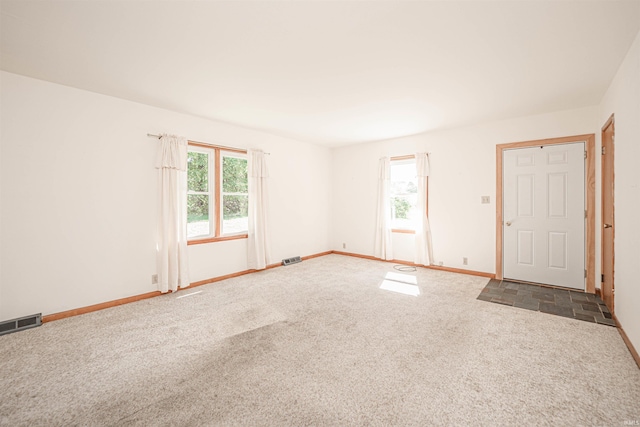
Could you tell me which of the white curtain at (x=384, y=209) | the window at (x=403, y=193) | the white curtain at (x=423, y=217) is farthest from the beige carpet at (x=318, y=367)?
the window at (x=403, y=193)

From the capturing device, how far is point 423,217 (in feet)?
17.0

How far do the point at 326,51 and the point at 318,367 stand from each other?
8.56 ft

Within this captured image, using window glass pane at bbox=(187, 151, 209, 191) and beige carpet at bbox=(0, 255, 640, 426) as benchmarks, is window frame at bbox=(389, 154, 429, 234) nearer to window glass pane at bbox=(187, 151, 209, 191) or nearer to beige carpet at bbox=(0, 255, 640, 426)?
beige carpet at bbox=(0, 255, 640, 426)

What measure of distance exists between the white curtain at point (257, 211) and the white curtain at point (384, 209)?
238 cm

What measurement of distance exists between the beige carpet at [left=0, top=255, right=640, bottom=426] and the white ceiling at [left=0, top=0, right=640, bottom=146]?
101 inches

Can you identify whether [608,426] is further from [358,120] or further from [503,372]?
[358,120]

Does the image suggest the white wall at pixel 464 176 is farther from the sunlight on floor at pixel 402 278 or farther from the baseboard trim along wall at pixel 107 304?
the baseboard trim along wall at pixel 107 304

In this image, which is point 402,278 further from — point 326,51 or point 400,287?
point 326,51

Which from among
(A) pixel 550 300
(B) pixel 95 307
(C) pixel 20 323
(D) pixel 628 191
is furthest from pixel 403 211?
(C) pixel 20 323

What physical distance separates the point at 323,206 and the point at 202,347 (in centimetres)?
451

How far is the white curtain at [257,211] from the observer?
491 centimetres

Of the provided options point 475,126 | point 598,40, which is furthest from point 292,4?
point 475,126

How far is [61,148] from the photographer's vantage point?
3.08 metres

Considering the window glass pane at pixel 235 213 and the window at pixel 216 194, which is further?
the window glass pane at pixel 235 213
